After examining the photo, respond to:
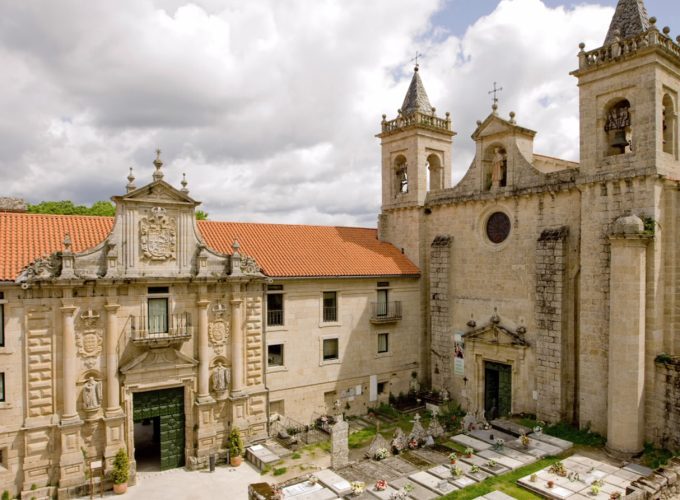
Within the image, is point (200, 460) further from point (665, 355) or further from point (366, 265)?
point (665, 355)

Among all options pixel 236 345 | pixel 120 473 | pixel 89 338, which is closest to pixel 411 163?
pixel 236 345

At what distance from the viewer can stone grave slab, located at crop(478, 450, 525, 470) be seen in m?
18.7

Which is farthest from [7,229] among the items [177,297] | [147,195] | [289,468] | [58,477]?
[289,468]

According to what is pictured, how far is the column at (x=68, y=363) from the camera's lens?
18.5 metres

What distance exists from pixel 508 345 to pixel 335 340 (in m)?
8.55

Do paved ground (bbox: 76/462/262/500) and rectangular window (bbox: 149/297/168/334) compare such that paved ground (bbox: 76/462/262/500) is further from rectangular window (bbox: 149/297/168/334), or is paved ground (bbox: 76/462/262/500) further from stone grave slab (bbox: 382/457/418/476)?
rectangular window (bbox: 149/297/168/334)

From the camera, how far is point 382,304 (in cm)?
2778

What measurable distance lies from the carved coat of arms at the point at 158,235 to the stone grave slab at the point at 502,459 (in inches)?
591

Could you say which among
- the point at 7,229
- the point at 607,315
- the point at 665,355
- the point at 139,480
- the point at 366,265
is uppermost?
the point at 7,229

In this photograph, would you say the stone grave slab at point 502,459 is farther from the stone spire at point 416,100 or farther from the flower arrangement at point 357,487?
the stone spire at point 416,100

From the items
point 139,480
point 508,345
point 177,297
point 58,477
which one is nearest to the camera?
point 58,477

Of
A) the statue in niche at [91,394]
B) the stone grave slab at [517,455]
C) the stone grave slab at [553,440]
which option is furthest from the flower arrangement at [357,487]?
the statue in niche at [91,394]

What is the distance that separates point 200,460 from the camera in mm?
20750

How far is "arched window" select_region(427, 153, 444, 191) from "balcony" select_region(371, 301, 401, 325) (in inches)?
309
